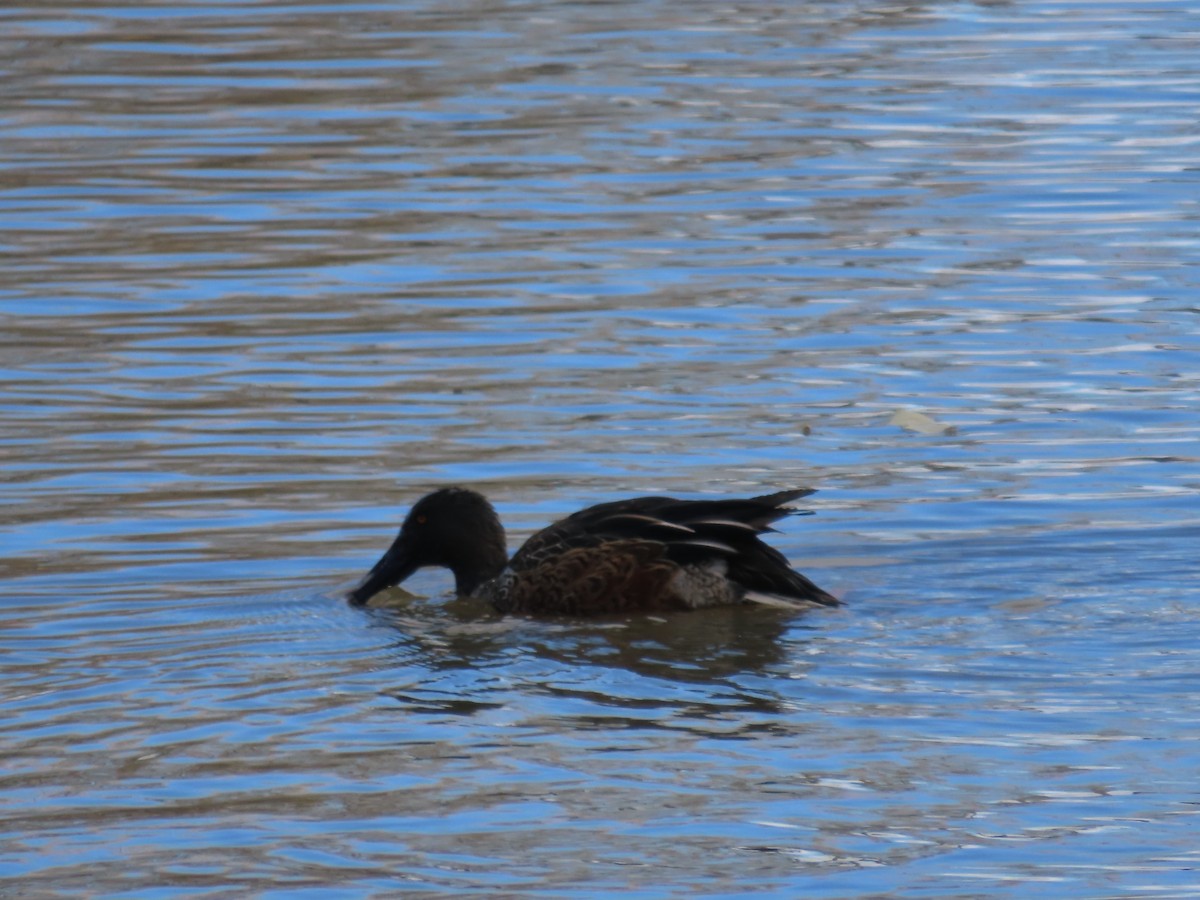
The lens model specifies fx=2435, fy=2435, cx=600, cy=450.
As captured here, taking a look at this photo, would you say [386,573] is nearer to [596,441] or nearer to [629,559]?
[629,559]

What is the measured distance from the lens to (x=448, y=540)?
387 inches

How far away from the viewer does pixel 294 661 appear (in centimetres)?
866

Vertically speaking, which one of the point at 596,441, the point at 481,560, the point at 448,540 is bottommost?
the point at 481,560

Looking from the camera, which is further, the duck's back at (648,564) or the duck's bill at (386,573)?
the duck's bill at (386,573)

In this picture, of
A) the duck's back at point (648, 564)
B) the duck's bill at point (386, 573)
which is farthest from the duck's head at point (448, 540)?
the duck's back at point (648, 564)

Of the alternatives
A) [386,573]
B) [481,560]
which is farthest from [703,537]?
[386,573]

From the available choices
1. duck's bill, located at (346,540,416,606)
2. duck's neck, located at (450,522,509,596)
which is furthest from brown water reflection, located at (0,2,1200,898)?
duck's neck, located at (450,522,509,596)

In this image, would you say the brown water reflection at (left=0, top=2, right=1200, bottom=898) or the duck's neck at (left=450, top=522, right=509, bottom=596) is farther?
the duck's neck at (left=450, top=522, right=509, bottom=596)

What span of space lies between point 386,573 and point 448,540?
296mm

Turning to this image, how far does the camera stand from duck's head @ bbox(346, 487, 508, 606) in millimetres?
9781

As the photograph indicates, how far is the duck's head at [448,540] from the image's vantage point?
978cm

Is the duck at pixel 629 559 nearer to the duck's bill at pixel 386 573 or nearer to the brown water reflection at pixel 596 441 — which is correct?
the duck's bill at pixel 386 573

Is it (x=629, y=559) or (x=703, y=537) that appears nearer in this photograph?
(x=703, y=537)

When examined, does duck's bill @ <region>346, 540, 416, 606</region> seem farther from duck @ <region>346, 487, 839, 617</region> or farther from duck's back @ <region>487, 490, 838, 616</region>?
duck's back @ <region>487, 490, 838, 616</region>
